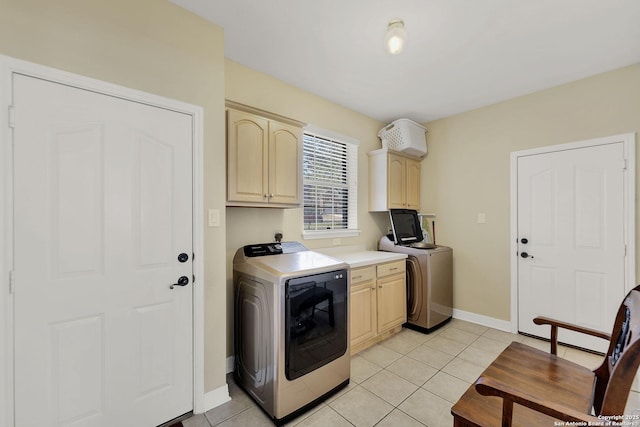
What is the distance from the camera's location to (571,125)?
284 centimetres

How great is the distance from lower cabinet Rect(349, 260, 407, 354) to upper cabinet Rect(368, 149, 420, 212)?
2.74ft

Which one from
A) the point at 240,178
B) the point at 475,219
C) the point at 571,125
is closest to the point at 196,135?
the point at 240,178

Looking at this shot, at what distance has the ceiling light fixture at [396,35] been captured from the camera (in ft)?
6.19

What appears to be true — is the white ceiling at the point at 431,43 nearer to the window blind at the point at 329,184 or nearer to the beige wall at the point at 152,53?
the beige wall at the point at 152,53

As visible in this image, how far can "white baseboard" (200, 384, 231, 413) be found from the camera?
1907 mm

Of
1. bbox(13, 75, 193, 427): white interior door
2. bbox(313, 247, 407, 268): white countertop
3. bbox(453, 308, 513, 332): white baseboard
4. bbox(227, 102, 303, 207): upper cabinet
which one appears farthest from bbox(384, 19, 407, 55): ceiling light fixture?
bbox(453, 308, 513, 332): white baseboard

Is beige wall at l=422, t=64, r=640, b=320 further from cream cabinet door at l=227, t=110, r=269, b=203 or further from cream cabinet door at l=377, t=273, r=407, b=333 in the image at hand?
cream cabinet door at l=227, t=110, r=269, b=203

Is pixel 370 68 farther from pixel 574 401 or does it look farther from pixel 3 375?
pixel 3 375

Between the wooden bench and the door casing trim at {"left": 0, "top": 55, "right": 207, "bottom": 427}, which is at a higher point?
the door casing trim at {"left": 0, "top": 55, "right": 207, "bottom": 427}

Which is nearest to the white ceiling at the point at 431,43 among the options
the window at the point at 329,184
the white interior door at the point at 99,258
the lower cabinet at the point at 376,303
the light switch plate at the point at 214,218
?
the window at the point at 329,184

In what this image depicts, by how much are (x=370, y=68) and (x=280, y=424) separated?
2957 millimetres

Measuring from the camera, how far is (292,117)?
291 cm

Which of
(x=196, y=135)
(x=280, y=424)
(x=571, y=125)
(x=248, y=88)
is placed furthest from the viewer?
(x=571, y=125)

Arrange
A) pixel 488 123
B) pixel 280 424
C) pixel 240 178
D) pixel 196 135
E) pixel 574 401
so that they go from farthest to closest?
pixel 488 123 < pixel 240 178 < pixel 196 135 < pixel 280 424 < pixel 574 401
